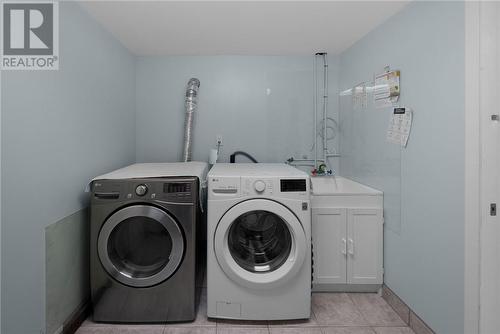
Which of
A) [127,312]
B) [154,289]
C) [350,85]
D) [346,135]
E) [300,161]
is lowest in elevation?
[127,312]

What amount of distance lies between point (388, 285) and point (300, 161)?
1414 millimetres

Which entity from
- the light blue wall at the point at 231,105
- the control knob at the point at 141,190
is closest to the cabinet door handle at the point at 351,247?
the light blue wall at the point at 231,105

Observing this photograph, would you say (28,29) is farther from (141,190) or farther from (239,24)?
(239,24)

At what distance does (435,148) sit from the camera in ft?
5.18

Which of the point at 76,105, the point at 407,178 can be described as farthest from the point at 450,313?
the point at 76,105

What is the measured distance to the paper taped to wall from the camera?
5.95ft

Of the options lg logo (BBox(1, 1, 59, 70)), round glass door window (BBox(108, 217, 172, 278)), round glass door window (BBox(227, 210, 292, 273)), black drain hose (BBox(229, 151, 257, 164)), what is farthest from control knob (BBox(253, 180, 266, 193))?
lg logo (BBox(1, 1, 59, 70))

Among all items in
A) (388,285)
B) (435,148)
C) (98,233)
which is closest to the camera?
(435,148)

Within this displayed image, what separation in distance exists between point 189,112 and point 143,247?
1452mm

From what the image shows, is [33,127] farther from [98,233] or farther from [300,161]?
[300,161]

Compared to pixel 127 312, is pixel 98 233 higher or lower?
higher

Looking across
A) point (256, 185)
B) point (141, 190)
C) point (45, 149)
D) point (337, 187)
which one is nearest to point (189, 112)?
point (141, 190)

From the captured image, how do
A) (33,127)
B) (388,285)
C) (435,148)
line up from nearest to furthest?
(33,127)
(435,148)
(388,285)

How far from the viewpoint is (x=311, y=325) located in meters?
1.88
